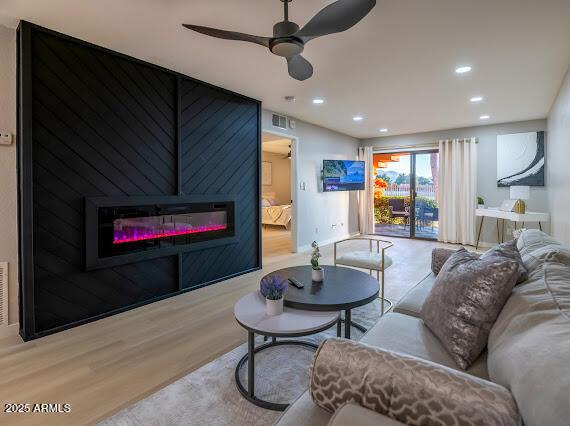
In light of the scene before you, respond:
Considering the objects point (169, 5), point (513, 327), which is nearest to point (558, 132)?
point (513, 327)

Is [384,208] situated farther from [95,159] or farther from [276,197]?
[95,159]

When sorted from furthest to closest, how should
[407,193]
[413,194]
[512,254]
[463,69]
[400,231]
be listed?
[400,231]
[407,193]
[413,194]
[463,69]
[512,254]

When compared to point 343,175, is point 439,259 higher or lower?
lower

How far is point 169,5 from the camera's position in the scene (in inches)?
86.6

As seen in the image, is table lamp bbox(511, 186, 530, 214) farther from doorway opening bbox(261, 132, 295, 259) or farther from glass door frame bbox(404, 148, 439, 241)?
doorway opening bbox(261, 132, 295, 259)

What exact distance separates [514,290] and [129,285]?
311 cm

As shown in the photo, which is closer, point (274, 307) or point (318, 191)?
point (274, 307)

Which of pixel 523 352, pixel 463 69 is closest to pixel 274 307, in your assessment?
pixel 523 352

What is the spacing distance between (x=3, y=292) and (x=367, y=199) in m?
6.87

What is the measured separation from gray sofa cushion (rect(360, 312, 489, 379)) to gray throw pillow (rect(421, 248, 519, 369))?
0.03 metres

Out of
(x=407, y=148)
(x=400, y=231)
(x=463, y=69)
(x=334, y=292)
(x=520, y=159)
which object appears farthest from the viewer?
(x=400, y=231)

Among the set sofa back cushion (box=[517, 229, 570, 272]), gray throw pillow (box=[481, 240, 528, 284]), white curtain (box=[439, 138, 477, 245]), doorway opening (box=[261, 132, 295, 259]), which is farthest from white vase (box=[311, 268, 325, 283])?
white curtain (box=[439, 138, 477, 245])

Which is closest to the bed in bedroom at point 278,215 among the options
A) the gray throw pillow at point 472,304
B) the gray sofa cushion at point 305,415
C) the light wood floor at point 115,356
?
the light wood floor at point 115,356

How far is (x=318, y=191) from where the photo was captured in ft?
20.9
